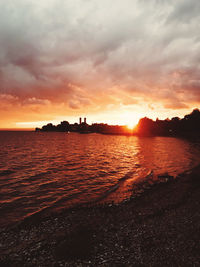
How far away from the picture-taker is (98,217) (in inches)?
461

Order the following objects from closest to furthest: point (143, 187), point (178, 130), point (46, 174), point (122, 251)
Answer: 1. point (122, 251)
2. point (143, 187)
3. point (46, 174)
4. point (178, 130)

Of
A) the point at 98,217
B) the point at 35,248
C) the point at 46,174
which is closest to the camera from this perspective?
the point at 35,248

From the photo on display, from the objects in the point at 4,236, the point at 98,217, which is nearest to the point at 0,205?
the point at 4,236

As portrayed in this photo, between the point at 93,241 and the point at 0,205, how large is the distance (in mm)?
11465

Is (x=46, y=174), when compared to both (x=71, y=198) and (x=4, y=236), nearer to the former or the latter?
(x=71, y=198)

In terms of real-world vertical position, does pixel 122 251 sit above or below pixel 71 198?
above

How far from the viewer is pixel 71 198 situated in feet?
53.2

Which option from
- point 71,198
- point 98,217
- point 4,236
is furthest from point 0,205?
point 98,217

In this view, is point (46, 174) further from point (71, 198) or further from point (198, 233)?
point (198, 233)

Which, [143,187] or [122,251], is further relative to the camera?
[143,187]

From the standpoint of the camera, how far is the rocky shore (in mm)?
7336

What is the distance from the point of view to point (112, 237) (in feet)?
29.8

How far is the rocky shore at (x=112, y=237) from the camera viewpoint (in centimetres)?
734

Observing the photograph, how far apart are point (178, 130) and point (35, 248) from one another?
692ft
